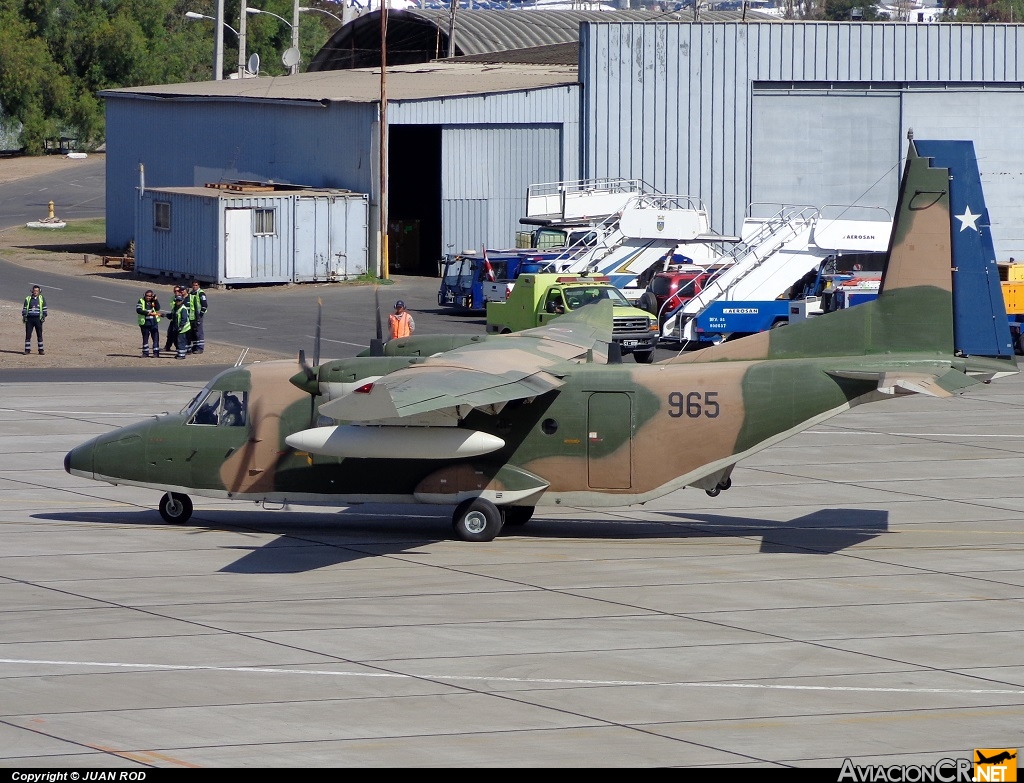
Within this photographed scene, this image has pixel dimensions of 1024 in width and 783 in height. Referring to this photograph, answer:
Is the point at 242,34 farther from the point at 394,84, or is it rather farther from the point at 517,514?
the point at 517,514

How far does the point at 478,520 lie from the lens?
766 inches

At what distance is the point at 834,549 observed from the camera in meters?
19.0

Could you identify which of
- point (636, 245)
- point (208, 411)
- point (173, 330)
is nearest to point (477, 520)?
point (208, 411)

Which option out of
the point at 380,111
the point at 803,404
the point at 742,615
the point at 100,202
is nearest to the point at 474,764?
the point at 742,615

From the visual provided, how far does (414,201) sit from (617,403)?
5207cm

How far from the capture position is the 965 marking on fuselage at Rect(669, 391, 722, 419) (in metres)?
18.8

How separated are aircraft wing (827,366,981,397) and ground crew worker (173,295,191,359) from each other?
81.3 feet

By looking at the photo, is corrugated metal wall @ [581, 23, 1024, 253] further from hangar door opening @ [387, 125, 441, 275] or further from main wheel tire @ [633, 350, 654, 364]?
main wheel tire @ [633, 350, 654, 364]

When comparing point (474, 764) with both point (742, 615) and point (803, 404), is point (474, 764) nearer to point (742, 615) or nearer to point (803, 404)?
point (742, 615)

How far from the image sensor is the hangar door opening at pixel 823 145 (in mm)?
61375

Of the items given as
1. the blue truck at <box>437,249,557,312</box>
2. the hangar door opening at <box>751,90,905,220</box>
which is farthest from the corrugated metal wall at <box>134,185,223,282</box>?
the hangar door opening at <box>751,90,905,220</box>

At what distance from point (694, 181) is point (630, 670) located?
5002cm

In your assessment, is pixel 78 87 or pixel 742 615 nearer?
pixel 742 615

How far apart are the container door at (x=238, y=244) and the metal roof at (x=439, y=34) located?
108ft
